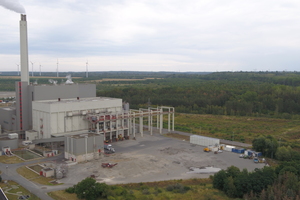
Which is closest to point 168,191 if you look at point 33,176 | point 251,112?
point 33,176

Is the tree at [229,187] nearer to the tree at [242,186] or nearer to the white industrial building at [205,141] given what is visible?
the tree at [242,186]

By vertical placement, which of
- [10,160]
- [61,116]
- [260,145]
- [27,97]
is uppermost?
[27,97]

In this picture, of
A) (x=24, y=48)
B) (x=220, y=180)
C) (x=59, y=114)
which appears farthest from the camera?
(x=24, y=48)

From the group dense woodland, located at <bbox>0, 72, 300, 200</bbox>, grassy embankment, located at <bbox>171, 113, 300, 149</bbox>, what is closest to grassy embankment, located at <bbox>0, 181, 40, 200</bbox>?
dense woodland, located at <bbox>0, 72, 300, 200</bbox>

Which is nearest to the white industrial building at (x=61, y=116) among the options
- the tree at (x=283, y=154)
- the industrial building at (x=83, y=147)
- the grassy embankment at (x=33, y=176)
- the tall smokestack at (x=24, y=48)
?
the industrial building at (x=83, y=147)

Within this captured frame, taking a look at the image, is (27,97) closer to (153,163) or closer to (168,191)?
(153,163)

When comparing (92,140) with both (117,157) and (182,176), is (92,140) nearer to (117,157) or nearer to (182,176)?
(117,157)

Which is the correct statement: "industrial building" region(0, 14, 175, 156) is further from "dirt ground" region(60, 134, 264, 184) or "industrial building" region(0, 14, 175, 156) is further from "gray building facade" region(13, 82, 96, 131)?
"dirt ground" region(60, 134, 264, 184)
